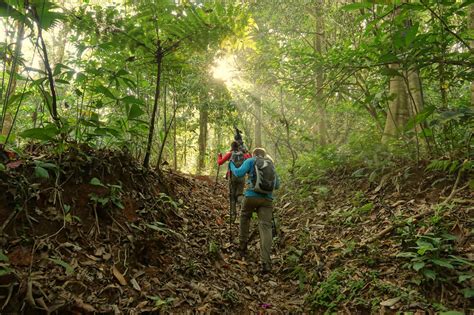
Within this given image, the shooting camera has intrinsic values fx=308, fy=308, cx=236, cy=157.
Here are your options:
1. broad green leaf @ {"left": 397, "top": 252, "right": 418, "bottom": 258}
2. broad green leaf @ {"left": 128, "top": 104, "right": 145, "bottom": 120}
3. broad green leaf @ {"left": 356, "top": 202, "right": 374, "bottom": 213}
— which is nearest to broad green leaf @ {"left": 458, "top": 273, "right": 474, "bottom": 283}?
broad green leaf @ {"left": 397, "top": 252, "right": 418, "bottom": 258}

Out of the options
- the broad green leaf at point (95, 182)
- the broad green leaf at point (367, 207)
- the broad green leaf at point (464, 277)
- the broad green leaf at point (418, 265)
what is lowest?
the broad green leaf at point (464, 277)

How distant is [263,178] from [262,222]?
827 millimetres

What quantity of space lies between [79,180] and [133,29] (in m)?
2.27

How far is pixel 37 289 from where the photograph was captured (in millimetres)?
2604

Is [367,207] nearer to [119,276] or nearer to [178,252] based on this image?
[178,252]

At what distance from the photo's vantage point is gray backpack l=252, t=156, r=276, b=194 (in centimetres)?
→ 576

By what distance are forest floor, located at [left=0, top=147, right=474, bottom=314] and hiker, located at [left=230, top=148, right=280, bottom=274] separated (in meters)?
0.45

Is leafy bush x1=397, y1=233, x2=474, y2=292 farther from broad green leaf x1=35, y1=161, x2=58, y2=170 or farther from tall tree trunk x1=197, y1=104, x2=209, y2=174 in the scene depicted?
tall tree trunk x1=197, y1=104, x2=209, y2=174

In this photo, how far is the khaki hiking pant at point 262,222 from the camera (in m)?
5.47

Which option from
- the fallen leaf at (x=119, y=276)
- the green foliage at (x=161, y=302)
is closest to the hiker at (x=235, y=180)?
the green foliage at (x=161, y=302)

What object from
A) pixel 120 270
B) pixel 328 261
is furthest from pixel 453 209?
pixel 120 270

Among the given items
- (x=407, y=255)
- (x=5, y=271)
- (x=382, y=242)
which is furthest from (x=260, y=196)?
(x=5, y=271)

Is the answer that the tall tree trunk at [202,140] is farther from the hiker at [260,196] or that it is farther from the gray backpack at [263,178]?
the gray backpack at [263,178]

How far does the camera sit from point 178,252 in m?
4.45
